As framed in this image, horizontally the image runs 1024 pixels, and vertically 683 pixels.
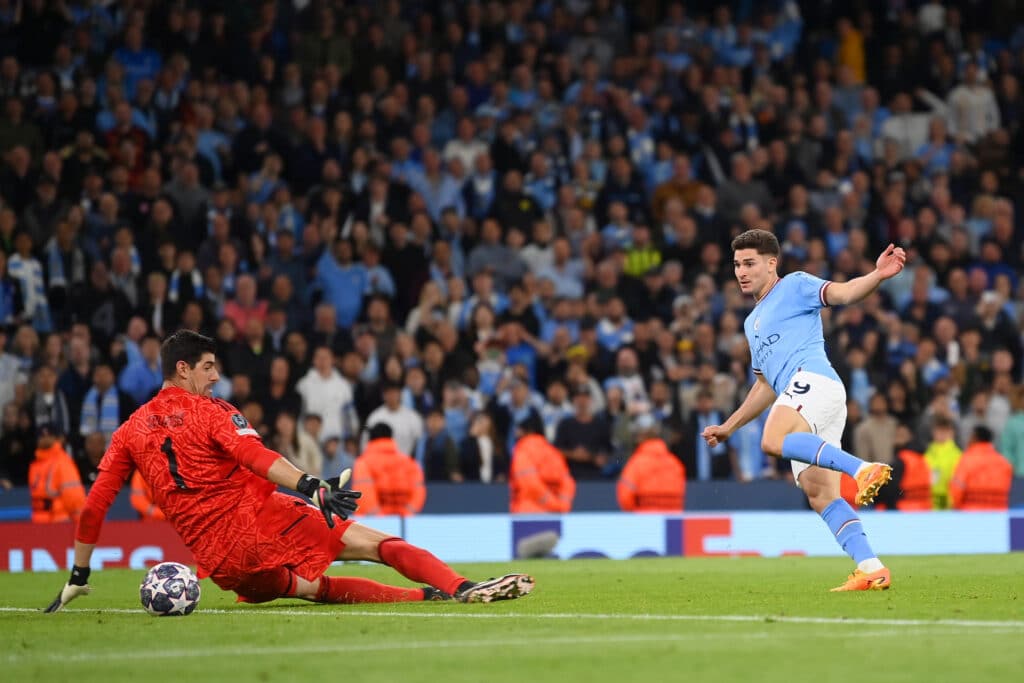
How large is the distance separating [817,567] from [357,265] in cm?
797

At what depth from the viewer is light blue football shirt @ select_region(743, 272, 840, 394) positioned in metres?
10.3

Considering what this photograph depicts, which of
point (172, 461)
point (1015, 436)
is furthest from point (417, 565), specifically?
point (1015, 436)

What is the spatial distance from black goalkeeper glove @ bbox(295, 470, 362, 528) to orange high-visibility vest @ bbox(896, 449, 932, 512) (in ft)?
40.2

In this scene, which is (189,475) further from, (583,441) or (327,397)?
(583,441)

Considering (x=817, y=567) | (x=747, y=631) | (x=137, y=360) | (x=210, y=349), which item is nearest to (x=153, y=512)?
(x=137, y=360)

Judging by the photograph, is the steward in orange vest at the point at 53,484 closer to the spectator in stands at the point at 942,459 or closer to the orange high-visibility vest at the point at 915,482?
the orange high-visibility vest at the point at 915,482

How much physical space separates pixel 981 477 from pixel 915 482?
2.63 feet

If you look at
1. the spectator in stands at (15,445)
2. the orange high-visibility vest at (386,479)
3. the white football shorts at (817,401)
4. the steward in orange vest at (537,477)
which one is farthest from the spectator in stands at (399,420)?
the white football shorts at (817,401)

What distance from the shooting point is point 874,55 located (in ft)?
83.4

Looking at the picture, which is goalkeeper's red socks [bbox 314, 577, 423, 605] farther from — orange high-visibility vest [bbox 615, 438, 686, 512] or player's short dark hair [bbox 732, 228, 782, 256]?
orange high-visibility vest [bbox 615, 438, 686, 512]

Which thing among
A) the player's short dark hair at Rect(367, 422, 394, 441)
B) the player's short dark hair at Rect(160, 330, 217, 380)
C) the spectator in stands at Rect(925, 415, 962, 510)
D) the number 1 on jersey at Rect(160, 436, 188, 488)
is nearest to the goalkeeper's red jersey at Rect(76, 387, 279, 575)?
the number 1 on jersey at Rect(160, 436, 188, 488)

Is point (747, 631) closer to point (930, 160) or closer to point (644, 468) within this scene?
point (644, 468)

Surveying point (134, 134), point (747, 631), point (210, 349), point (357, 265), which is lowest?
point (747, 631)

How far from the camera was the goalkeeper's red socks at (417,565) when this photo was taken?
378 inches
